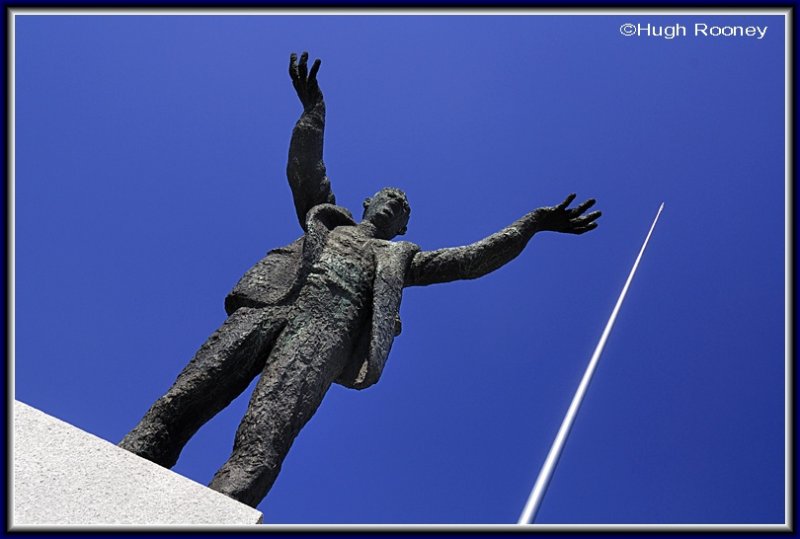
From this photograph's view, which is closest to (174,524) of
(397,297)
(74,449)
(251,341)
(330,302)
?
(74,449)

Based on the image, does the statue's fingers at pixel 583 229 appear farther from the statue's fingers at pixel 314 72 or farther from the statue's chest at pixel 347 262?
the statue's fingers at pixel 314 72

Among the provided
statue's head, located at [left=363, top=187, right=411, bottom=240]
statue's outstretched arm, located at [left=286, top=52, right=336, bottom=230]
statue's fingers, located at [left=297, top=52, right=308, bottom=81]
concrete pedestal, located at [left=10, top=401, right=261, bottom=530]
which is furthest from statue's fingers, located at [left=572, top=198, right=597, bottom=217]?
concrete pedestal, located at [left=10, top=401, right=261, bottom=530]

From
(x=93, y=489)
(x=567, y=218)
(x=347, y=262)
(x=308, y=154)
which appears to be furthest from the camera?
(x=567, y=218)

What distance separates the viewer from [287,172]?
554cm

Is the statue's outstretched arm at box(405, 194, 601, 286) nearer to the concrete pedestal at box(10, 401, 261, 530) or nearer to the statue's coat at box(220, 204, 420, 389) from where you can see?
the statue's coat at box(220, 204, 420, 389)

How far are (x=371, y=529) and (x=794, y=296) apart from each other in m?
2.96

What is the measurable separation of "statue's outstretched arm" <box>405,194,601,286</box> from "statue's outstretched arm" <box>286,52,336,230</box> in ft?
3.03

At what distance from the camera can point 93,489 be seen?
2.92 metres

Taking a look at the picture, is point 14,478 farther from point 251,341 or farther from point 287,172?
point 287,172

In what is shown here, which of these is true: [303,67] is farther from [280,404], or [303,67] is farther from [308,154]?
[280,404]

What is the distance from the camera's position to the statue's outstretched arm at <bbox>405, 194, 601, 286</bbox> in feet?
16.4

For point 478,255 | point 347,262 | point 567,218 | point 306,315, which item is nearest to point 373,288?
point 347,262

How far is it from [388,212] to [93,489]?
312cm

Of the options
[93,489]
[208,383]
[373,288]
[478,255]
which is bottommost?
[93,489]
